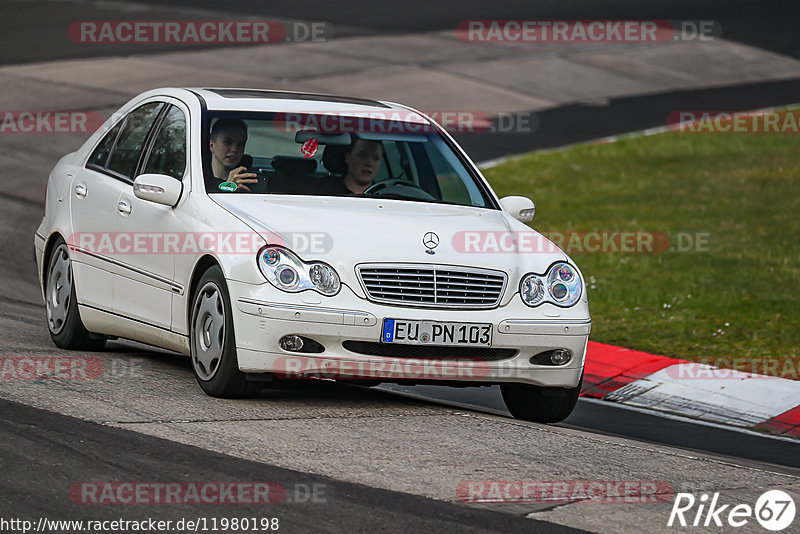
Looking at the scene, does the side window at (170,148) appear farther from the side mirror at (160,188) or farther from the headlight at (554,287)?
the headlight at (554,287)

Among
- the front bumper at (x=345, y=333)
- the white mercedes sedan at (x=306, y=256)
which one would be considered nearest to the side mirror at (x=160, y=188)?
the white mercedes sedan at (x=306, y=256)

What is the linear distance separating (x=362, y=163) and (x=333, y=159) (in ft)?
0.58

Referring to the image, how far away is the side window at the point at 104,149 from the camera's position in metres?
9.33

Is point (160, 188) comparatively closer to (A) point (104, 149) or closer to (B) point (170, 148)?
(B) point (170, 148)

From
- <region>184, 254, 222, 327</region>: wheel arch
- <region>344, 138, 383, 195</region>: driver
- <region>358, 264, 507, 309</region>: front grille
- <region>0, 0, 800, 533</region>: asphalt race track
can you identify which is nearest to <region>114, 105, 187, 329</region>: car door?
<region>184, 254, 222, 327</region>: wheel arch

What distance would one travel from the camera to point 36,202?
16.0 meters

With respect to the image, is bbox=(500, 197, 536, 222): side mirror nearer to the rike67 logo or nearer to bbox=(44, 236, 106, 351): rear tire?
bbox=(44, 236, 106, 351): rear tire

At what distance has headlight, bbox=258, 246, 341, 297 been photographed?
7387 mm

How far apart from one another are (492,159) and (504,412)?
1115 cm

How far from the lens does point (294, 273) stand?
740cm

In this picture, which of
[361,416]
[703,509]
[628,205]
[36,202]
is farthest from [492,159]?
[703,509]

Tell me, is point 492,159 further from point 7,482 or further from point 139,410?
point 7,482

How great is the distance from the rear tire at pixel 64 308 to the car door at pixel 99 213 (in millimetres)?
155

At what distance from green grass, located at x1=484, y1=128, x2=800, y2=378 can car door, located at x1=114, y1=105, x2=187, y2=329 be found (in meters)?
4.15
